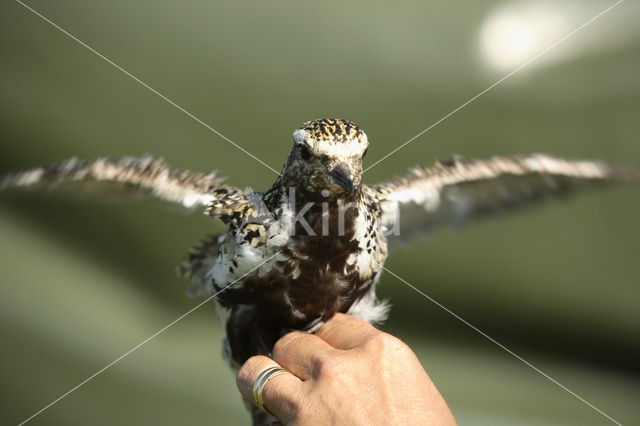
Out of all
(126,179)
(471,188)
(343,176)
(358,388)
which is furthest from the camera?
(471,188)

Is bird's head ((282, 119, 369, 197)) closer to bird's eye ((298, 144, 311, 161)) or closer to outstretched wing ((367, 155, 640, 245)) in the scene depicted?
bird's eye ((298, 144, 311, 161))

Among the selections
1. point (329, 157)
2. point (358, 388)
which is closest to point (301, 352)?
point (358, 388)

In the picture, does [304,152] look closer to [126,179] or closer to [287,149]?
[126,179]

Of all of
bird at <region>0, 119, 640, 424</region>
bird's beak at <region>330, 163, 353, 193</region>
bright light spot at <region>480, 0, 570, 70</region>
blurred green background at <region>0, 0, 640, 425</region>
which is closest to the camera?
bird's beak at <region>330, 163, 353, 193</region>

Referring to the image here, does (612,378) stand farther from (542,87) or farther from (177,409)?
(177,409)

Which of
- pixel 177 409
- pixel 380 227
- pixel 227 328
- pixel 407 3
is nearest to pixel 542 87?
pixel 407 3

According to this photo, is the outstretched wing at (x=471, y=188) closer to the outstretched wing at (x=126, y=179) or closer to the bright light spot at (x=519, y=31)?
the outstretched wing at (x=126, y=179)

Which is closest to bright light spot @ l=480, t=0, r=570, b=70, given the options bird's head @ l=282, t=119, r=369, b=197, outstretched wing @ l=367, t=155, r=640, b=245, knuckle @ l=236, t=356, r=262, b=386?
outstretched wing @ l=367, t=155, r=640, b=245
